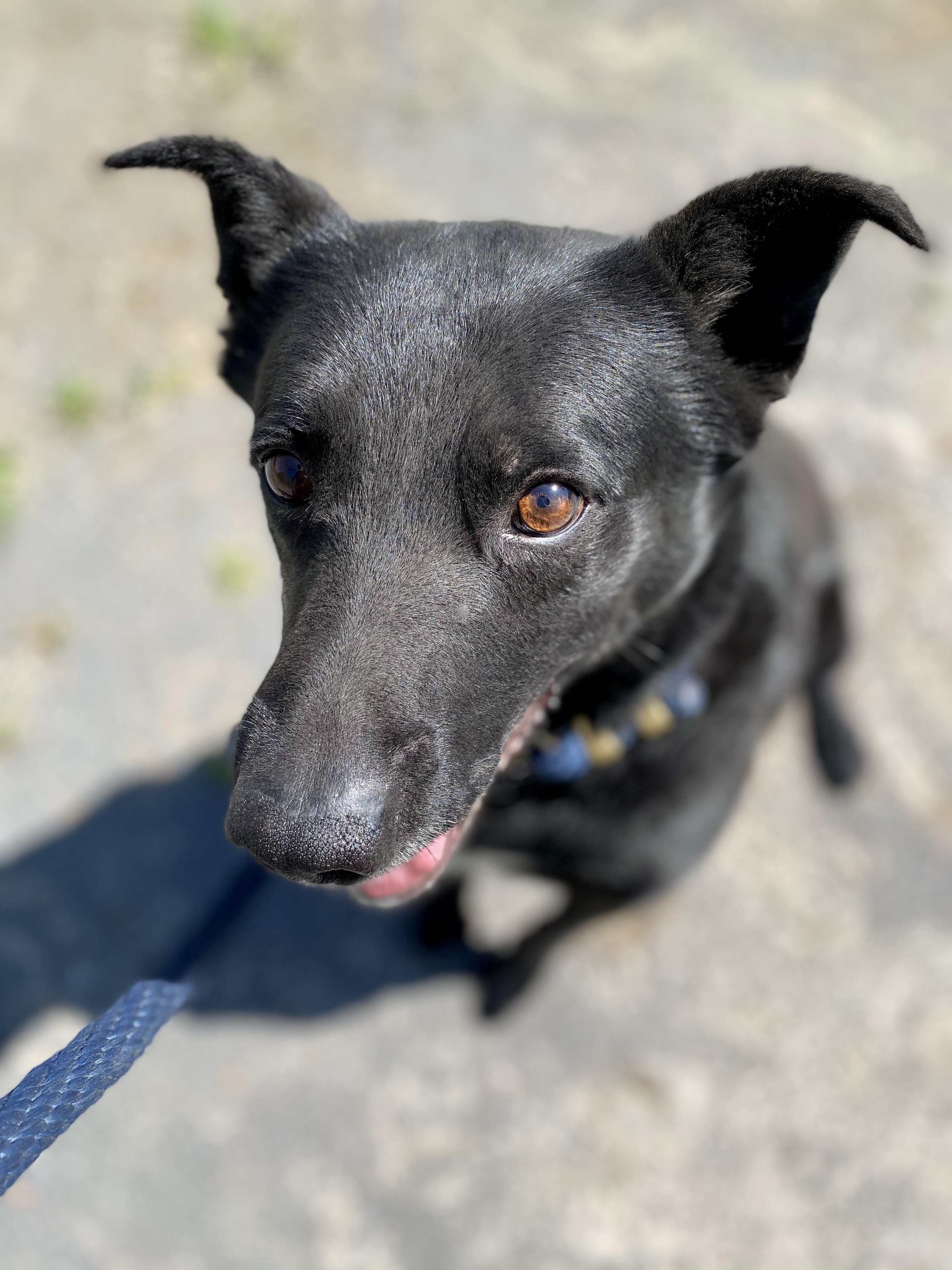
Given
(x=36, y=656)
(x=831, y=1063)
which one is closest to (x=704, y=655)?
(x=831, y=1063)

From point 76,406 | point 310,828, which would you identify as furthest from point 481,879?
point 76,406

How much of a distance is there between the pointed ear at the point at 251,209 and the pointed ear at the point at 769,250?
691 mm

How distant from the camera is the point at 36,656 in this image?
139 inches

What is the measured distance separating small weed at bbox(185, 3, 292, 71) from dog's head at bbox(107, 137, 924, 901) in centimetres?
334

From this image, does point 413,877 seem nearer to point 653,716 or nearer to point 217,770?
point 653,716

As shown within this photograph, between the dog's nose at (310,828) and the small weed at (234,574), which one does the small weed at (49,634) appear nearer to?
the small weed at (234,574)

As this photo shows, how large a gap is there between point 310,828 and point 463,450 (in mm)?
655

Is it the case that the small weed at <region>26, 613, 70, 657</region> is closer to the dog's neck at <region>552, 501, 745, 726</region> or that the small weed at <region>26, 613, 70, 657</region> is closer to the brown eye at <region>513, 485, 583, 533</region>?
the dog's neck at <region>552, 501, 745, 726</region>

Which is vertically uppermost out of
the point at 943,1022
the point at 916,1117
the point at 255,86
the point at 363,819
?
the point at 255,86

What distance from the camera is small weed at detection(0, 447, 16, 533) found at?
3.69m

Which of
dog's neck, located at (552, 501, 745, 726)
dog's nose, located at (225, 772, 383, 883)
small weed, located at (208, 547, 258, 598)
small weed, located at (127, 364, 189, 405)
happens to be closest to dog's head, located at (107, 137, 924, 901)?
dog's nose, located at (225, 772, 383, 883)

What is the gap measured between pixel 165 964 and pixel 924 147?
15.6ft

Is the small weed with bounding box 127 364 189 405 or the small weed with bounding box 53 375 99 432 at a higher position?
the small weed with bounding box 127 364 189 405

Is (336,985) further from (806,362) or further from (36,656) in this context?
(806,362)
